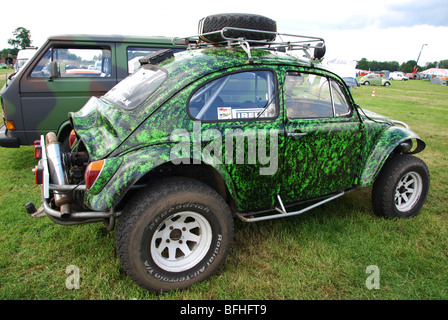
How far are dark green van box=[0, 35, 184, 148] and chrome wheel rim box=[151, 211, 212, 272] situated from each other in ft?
12.2

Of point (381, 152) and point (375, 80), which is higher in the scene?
point (375, 80)

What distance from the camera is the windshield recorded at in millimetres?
2697

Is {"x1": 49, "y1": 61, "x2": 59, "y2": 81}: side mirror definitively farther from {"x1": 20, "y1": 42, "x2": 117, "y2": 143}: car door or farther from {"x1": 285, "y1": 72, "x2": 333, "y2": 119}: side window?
{"x1": 285, "y1": 72, "x2": 333, "y2": 119}: side window

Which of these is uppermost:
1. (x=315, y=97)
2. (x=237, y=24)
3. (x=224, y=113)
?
(x=237, y=24)

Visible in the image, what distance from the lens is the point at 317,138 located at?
3092 millimetres

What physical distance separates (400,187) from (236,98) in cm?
254

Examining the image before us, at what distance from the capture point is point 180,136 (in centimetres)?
255

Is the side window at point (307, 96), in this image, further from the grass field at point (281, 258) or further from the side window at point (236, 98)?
the grass field at point (281, 258)

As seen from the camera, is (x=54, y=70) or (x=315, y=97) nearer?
(x=315, y=97)

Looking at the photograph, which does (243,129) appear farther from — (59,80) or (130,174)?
(59,80)

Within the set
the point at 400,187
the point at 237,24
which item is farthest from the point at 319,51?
the point at 400,187

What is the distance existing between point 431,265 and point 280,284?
1554mm

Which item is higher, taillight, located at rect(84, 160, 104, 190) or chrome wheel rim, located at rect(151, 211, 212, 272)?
taillight, located at rect(84, 160, 104, 190)

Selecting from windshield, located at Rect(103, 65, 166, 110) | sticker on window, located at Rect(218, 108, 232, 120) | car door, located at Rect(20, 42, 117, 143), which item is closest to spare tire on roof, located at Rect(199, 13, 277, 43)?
windshield, located at Rect(103, 65, 166, 110)
